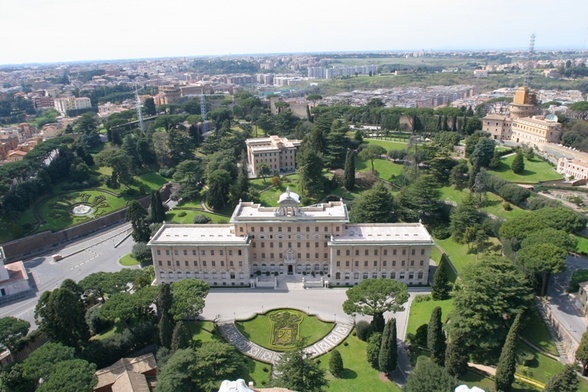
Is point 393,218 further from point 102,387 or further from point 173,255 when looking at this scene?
point 102,387

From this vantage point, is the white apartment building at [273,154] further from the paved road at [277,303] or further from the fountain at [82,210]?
the paved road at [277,303]

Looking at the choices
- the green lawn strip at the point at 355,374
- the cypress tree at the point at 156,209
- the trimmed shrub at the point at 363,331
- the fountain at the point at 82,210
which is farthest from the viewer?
the fountain at the point at 82,210

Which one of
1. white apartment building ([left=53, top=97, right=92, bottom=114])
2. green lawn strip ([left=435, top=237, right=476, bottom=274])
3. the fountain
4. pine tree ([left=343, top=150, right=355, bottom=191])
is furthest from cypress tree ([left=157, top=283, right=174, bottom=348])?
white apartment building ([left=53, top=97, right=92, bottom=114])

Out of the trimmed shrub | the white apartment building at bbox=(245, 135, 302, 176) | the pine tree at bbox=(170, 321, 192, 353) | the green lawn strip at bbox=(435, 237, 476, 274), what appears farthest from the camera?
the white apartment building at bbox=(245, 135, 302, 176)

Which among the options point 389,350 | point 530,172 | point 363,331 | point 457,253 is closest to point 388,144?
point 530,172

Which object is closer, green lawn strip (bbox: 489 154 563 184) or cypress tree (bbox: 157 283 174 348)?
cypress tree (bbox: 157 283 174 348)

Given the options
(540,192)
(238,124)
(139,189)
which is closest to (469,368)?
(540,192)

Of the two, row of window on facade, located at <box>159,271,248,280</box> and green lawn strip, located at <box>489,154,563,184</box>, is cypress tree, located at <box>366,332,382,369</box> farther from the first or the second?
green lawn strip, located at <box>489,154,563,184</box>

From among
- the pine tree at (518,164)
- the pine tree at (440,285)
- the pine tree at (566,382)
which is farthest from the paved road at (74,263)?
the pine tree at (518,164)
